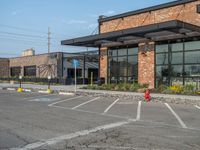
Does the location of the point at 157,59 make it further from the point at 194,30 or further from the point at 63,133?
the point at 63,133

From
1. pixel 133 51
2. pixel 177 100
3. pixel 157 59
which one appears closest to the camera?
pixel 177 100

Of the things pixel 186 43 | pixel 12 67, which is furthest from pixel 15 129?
pixel 12 67


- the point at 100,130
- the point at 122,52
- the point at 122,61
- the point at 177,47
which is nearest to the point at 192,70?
the point at 177,47

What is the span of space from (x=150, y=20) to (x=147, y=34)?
234 cm

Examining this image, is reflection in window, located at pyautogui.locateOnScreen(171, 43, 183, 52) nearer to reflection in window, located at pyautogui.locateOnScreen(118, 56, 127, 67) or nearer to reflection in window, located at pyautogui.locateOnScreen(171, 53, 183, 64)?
reflection in window, located at pyautogui.locateOnScreen(171, 53, 183, 64)

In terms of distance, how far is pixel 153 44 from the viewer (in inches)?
1011

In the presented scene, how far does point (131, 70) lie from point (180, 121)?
16.9 meters

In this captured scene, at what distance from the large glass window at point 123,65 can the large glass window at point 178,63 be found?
265cm

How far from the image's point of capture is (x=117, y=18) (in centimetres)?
2891

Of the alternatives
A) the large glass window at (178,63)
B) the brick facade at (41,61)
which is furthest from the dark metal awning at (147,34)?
the brick facade at (41,61)

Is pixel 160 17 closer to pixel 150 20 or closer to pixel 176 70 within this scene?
pixel 150 20

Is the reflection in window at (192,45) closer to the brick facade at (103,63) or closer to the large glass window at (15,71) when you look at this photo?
the brick facade at (103,63)

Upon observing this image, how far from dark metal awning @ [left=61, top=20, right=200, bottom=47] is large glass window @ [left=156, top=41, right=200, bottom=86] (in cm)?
76

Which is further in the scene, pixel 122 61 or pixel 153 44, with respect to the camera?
pixel 122 61
